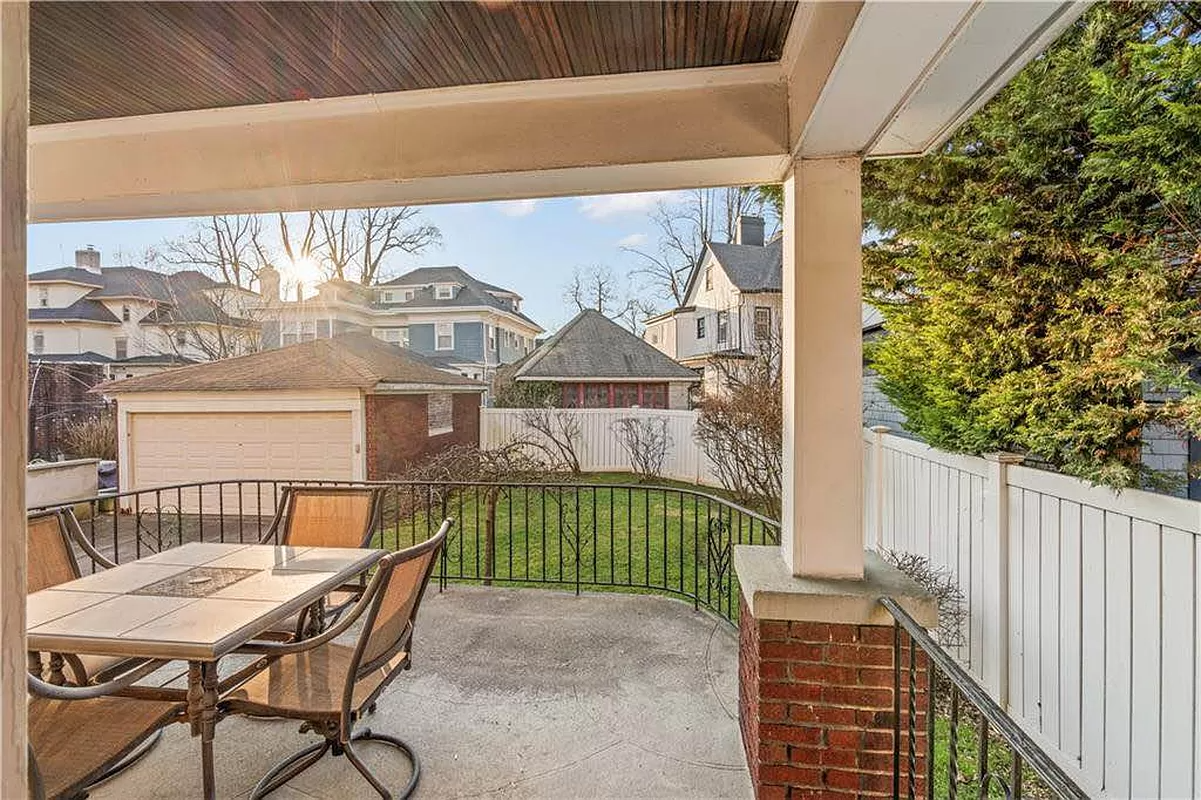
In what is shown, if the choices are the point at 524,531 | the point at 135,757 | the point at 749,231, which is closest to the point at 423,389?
the point at 524,531

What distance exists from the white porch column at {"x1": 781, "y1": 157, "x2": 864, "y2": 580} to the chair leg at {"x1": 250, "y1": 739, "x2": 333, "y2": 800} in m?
2.07

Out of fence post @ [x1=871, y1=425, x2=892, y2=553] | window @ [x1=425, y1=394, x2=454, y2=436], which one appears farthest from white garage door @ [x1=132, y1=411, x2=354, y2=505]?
fence post @ [x1=871, y1=425, x2=892, y2=553]

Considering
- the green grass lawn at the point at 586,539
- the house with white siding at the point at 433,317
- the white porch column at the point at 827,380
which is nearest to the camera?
the white porch column at the point at 827,380

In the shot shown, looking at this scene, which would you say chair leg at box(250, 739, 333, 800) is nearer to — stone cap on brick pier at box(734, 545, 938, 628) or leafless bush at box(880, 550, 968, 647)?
stone cap on brick pier at box(734, 545, 938, 628)

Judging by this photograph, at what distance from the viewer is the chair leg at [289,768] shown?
83.4 inches

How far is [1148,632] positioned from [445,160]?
3.28 metres

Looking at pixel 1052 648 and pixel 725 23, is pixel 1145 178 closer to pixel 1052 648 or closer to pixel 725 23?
pixel 725 23

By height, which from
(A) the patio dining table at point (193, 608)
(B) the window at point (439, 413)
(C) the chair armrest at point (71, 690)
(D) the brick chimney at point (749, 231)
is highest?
(D) the brick chimney at point (749, 231)

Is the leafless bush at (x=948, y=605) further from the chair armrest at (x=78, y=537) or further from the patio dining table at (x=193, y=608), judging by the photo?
the chair armrest at (x=78, y=537)

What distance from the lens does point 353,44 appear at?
6.68 feet

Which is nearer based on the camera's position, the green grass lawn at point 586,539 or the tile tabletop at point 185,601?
the tile tabletop at point 185,601

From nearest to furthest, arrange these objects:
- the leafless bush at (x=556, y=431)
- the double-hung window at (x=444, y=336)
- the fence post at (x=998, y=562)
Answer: the fence post at (x=998, y=562) < the leafless bush at (x=556, y=431) < the double-hung window at (x=444, y=336)

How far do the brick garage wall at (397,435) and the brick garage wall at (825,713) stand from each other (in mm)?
7378

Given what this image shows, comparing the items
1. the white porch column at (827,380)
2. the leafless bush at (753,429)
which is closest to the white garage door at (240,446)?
the leafless bush at (753,429)
